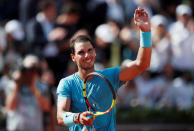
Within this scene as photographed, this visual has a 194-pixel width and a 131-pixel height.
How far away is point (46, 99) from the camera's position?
710cm

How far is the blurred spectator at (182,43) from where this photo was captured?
9734 millimetres

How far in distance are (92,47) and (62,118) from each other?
31.1 inches

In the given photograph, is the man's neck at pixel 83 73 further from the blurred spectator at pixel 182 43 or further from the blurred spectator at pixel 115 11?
the blurred spectator at pixel 115 11

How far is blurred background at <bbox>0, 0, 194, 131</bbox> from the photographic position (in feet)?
30.3

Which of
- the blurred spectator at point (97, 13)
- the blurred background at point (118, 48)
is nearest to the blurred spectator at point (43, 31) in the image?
the blurred background at point (118, 48)

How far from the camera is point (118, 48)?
9891mm

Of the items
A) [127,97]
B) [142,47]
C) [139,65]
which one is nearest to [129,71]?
[139,65]

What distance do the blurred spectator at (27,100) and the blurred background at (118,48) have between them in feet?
5.71

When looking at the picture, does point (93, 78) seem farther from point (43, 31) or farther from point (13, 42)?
point (13, 42)

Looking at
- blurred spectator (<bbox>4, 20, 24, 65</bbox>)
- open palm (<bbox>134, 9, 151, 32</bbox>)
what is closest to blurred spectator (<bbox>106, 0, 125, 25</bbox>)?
blurred spectator (<bbox>4, 20, 24, 65</bbox>)

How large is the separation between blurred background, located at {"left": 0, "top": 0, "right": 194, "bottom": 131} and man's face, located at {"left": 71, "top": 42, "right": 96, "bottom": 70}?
14.5 feet

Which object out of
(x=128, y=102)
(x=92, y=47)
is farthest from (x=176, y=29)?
(x=92, y=47)

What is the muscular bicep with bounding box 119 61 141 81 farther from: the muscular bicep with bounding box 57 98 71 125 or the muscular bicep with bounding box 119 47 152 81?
the muscular bicep with bounding box 57 98 71 125

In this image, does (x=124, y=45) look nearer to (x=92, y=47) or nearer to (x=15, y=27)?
(x=15, y=27)
